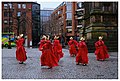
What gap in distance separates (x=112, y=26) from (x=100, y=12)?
1887mm

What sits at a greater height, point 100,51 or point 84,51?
point 84,51

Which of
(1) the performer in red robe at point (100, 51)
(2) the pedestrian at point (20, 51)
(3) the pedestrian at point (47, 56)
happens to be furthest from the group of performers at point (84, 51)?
(2) the pedestrian at point (20, 51)

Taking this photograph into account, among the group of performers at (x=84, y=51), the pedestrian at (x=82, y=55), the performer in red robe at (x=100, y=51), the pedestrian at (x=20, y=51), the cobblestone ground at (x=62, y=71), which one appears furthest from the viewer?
the performer in red robe at (x=100, y=51)

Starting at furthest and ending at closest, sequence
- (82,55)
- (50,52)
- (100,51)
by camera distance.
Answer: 1. (100,51)
2. (82,55)
3. (50,52)

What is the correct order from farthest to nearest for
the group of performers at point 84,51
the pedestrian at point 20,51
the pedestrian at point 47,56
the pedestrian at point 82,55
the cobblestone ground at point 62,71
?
the pedestrian at point 20,51 → the group of performers at point 84,51 → the pedestrian at point 82,55 → the pedestrian at point 47,56 → the cobblestone ground at point 62,71

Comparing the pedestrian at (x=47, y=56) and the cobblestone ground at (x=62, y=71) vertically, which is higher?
the pedestrian at (x=47, y=56)

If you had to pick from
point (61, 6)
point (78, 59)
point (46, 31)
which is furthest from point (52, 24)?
point (78, 59)

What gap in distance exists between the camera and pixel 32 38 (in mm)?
80875

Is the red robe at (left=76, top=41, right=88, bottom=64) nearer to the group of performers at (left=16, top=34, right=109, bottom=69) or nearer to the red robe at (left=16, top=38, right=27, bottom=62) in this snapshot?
the group of performers at (left=16, top=34, right=109, bottom=69)

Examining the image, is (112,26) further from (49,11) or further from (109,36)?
(49,11)

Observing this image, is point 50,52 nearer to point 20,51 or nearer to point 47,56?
point 47,56

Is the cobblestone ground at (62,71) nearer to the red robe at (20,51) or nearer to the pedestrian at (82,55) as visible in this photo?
the pedestrian at (82,55)

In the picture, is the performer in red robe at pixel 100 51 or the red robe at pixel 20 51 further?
the performer in red robe at pixel 100 51

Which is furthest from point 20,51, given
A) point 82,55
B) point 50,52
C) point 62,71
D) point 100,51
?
point 100,51
